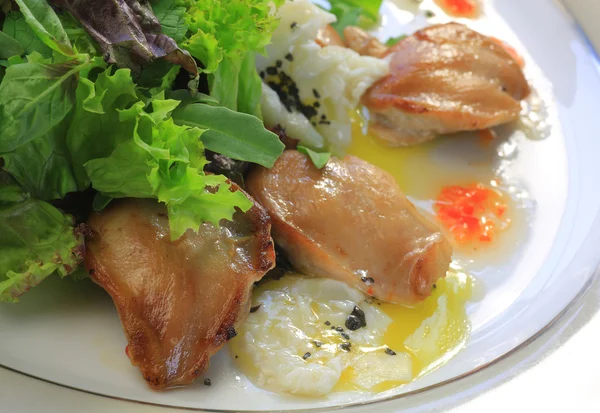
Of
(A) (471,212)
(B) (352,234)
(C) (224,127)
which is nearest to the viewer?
(C) (224,127)

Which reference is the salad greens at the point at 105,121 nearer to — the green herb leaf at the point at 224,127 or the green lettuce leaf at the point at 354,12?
the green herb leaf at the point at 224,127

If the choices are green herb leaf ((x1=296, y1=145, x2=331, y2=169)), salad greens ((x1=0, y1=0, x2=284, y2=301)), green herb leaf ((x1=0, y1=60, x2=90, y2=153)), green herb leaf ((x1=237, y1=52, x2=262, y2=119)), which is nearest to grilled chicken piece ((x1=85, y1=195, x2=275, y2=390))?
salad greens ((x1=0, y1=0, x2=284, y2=301))

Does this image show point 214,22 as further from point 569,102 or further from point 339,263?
point 569,102

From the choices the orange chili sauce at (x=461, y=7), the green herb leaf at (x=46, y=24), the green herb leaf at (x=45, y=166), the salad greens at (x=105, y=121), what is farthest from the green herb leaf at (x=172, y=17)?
the orange chili sauce at (x=461, y=7)

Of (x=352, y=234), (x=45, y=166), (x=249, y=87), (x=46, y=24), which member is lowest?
(x=45, y=166)

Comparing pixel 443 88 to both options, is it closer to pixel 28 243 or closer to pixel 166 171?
pixel 166 171

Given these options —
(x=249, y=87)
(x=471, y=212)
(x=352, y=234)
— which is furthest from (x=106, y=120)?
(x=471, y=212)

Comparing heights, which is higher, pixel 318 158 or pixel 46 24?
pixel 46 24
